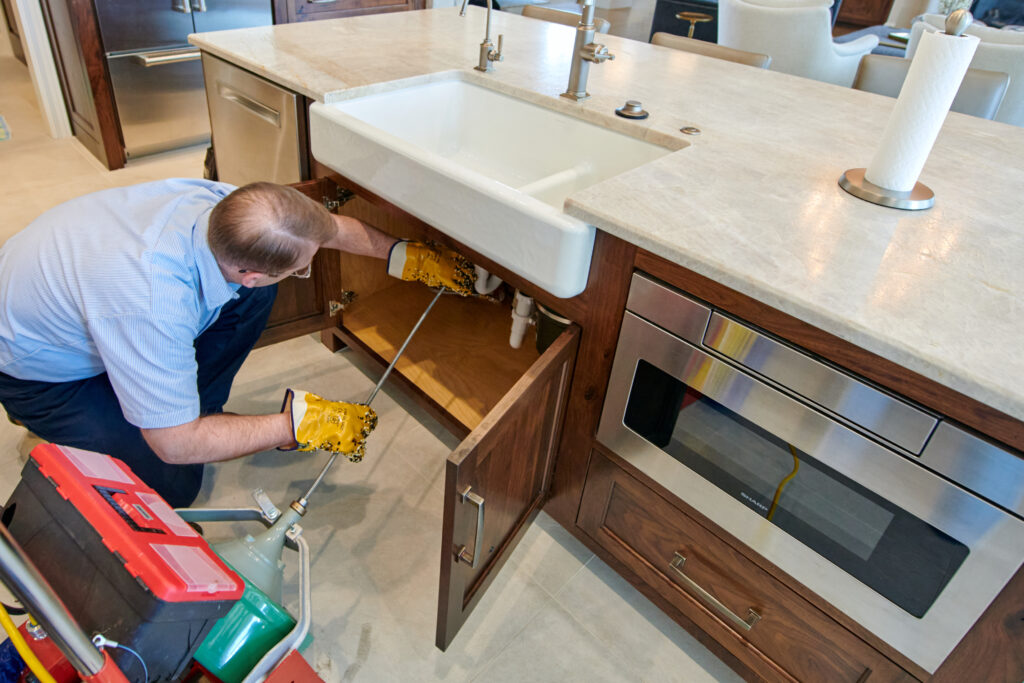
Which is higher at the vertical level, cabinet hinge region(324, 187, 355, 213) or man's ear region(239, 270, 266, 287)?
man's ear region(239, 270, 266, 287)

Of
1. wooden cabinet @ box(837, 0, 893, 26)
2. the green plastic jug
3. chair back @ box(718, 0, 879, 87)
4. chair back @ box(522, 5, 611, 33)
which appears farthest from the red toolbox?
wooden cabinet @ box(837, 0, 893, 26)

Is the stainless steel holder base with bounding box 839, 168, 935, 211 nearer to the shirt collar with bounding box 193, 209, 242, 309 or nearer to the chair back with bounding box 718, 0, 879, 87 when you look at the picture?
the shirt collar with bounding box 193, 209, 242, 309

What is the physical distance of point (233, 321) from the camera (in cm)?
147

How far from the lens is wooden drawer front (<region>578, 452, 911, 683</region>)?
3.44 ft

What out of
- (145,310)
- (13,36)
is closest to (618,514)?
(145,310)

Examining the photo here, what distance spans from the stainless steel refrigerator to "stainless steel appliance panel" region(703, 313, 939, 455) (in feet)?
9.28

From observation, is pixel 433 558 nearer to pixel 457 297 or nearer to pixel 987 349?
pixel 457 297

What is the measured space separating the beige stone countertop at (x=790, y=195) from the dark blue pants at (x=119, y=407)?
573 millimetres

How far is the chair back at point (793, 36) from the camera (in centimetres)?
299

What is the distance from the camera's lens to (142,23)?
8.76 feet

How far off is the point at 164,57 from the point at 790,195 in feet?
9.17

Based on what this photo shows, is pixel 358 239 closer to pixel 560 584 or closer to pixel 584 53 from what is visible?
pixel 584 53

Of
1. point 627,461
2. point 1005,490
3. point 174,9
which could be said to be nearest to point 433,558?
point 627,461

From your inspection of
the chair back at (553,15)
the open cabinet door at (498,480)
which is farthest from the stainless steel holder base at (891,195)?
the chair back at (553,15)
